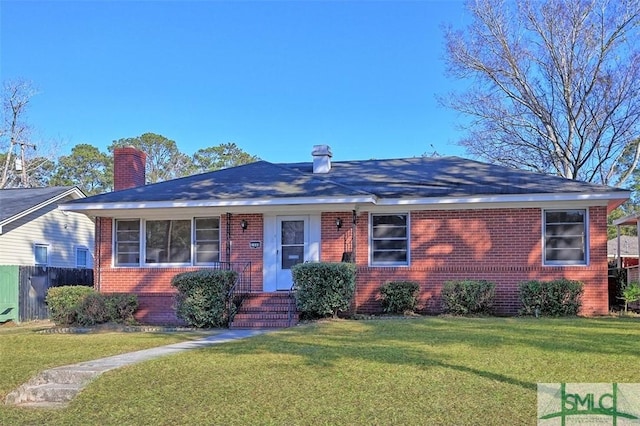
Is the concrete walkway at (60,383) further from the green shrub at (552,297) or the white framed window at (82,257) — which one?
the white framed window at (82,257)


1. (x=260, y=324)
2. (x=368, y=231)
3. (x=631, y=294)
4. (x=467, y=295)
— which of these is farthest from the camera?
(x=368, y=231)

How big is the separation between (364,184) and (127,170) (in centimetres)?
765

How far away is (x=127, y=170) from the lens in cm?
1945

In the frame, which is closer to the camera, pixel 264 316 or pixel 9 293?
pixel 264 316

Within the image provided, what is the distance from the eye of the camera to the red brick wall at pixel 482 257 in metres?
15.1

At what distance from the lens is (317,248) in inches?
618

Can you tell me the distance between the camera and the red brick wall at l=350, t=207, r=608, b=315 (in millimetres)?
15109

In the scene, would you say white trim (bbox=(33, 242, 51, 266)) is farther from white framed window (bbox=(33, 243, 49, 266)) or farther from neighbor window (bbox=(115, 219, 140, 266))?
neighbor window (bbox=(115, 219, 140, 266))

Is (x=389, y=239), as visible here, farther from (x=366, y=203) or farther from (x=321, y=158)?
(x=321, y=158)

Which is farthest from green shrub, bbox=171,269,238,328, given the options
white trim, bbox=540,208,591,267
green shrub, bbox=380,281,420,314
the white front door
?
white trim, bbox=540,208,591,267

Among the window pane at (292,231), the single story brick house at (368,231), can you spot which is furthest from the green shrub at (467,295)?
the window pane at (292,231)

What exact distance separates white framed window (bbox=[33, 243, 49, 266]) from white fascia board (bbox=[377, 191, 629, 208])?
1386cm

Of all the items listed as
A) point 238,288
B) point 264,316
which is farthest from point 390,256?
point 238,288

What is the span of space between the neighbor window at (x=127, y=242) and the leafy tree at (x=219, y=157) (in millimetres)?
39695
